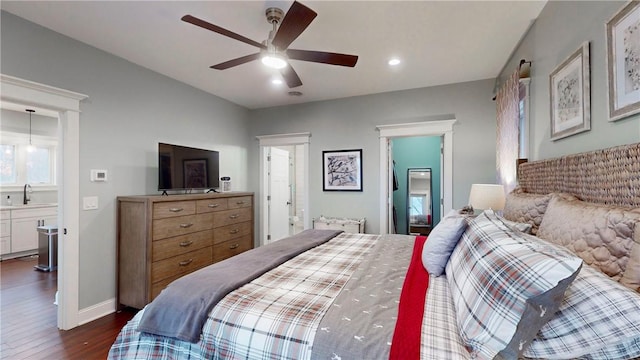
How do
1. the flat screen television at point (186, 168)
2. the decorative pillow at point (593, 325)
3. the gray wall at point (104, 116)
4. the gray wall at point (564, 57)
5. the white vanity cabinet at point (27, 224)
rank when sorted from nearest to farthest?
1. the decorative pillow at point (593, 325)
2. the gray wall at point (564, 57)
3. the gray wall at point (104, 116)
4. the flat screen television at point (186, 168)
5. the white vanity cabinet at point (27, 224)

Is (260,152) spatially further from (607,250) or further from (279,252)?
(607,250)

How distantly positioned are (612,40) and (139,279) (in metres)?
3.83

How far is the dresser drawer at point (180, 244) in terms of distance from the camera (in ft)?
8.86

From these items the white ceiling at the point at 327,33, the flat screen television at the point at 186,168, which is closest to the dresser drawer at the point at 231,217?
the flat screen television at the point at 186,168

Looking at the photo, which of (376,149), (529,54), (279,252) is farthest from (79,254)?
(529,54)

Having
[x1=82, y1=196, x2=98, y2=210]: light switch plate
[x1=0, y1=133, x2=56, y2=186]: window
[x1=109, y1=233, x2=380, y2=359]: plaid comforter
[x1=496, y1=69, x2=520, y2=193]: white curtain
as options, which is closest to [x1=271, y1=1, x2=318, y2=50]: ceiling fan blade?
[x1=109, y1=233, x2=380, y2=359]: plaid comforter

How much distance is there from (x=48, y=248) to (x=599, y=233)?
583 centimetres

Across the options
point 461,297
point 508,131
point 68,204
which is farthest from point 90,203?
point 508,131

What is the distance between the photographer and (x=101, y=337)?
91.4 inches

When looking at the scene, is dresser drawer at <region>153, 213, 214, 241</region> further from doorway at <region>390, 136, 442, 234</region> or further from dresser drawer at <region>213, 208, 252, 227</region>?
doorway at <region>390, 136, 442, 234</region>

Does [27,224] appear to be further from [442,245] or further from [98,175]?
[442,245]

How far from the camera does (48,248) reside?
3916mm

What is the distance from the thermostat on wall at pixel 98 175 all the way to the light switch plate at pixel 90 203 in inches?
7.0

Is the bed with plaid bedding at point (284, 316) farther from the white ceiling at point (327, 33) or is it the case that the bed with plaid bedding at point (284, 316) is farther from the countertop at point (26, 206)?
the countertop at point (26, 206)
